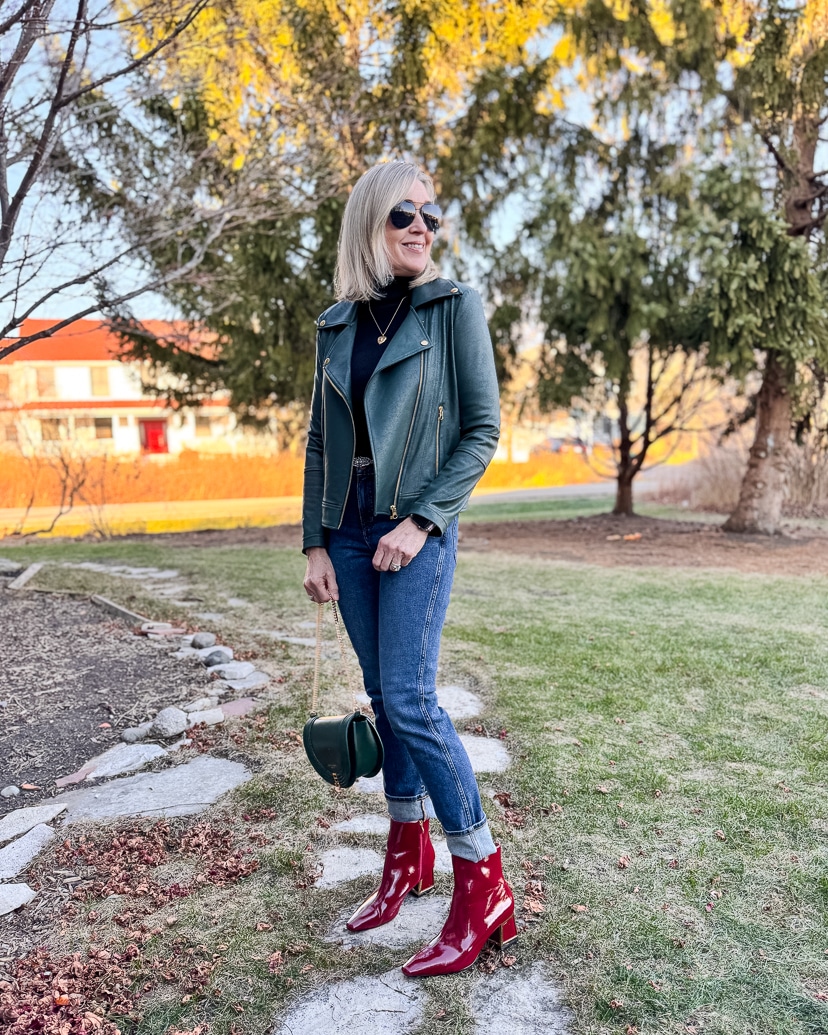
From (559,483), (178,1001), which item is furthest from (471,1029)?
(559,483)

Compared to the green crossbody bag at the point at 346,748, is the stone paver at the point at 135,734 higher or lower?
lower

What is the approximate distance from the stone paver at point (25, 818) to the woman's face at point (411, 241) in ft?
7.00

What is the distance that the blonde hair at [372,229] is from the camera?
6.61 ft

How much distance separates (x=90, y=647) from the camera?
4.64 metres

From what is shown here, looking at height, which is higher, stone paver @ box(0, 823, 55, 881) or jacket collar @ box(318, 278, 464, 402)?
jacket collar @ box(318, 278, 464, 402)

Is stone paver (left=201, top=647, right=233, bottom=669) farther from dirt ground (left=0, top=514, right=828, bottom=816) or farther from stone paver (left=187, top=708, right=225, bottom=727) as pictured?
stone paver (left=187, top=708, right=225, bottom=727)

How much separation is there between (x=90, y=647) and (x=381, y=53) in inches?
329

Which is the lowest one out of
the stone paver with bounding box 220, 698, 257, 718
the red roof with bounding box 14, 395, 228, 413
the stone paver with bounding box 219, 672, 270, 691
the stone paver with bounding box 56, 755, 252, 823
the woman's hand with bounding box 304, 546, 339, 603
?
the stone paver with bounding box 56, 755, 252, 823

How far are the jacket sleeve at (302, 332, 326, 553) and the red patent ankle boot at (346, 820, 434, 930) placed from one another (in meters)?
0.81

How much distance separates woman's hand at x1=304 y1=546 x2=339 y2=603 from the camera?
6.93 ft

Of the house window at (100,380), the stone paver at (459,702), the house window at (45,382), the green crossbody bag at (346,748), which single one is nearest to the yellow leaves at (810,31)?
the stone paver at (459,702)

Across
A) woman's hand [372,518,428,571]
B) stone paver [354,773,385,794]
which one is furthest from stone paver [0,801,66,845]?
woman's hand [372,518,428,571]

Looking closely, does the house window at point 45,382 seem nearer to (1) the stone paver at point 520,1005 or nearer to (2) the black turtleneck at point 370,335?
(2) the black turtleneck at point 370,335

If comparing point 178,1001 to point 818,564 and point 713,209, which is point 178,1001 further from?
point 713,209
